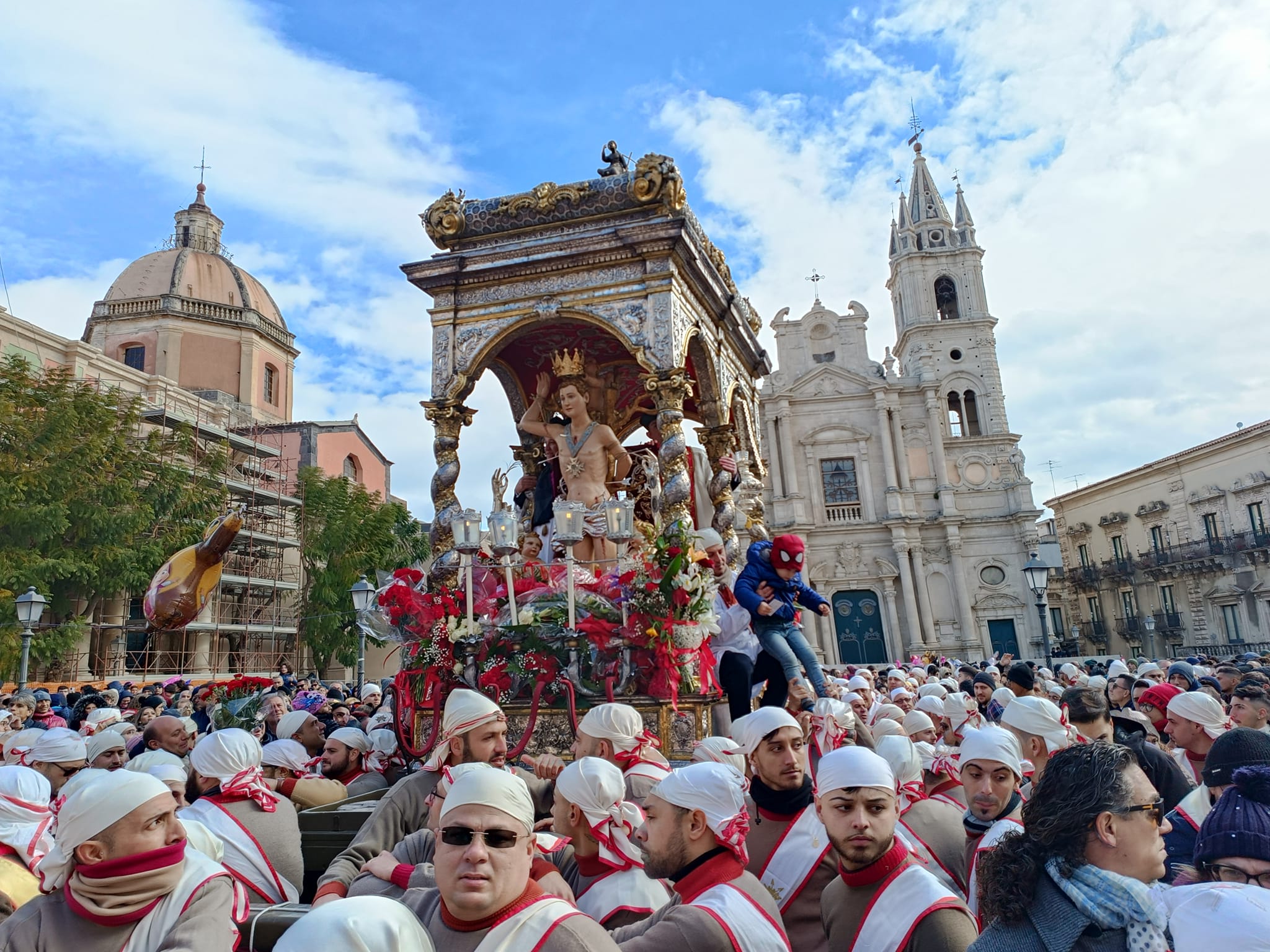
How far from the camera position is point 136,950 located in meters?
2.41

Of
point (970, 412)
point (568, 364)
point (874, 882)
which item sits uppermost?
point (970, 412)

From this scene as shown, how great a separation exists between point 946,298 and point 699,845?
147 ft

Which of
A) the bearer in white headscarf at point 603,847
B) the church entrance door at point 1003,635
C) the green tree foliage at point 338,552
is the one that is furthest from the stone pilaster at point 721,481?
the church entrance door at point 1003,635

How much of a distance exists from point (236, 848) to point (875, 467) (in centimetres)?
3756

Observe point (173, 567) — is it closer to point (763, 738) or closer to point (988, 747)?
point (763, 738)

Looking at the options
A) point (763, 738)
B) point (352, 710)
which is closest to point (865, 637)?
point (352, 710)

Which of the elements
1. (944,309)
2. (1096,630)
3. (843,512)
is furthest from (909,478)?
(1096,630)

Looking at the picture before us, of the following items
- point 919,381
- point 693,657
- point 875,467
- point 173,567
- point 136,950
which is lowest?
point 136,950

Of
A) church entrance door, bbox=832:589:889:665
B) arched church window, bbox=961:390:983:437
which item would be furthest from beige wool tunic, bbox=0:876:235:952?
arched church window, bbox=961:390:983:437

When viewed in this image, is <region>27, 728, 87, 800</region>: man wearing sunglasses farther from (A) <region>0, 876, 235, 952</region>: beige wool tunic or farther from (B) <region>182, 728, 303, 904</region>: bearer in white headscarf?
(A) <region>0, 876, 235, 952</region>: beige wool tunic

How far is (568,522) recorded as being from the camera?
6316 millimetres

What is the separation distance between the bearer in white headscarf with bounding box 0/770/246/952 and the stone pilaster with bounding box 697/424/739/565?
690 centimetres

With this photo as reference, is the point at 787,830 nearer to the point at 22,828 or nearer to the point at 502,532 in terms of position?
the point at 22,828

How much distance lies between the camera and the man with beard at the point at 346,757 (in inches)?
241
